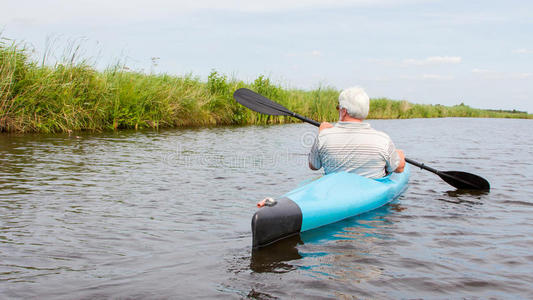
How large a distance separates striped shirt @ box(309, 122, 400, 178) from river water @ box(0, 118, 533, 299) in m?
0.53

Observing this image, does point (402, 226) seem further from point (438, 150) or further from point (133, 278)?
point (438, 150)

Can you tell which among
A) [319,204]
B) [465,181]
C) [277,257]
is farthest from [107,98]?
[277,257]

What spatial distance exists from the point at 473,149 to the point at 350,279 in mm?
9641

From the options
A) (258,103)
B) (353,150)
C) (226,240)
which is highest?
(258,103)

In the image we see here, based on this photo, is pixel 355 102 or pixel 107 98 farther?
pixel 107 98

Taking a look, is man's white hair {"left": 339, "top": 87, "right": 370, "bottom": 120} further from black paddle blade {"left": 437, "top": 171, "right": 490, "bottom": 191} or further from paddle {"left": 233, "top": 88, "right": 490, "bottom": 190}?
black paddle blade {"left": 437, "top": 171, "right": 490, "bottom": 191}

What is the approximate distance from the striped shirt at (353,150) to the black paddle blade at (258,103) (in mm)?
1654

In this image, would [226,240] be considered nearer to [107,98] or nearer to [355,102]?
[355,102]

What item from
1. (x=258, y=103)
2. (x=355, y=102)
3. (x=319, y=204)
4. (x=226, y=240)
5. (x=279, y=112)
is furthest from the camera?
(x=258, y=103)

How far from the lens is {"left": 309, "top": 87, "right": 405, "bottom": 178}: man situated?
4.05 m

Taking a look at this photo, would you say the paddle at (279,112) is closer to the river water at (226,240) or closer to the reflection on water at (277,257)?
the river water at (226,240)

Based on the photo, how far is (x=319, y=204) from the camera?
382cm

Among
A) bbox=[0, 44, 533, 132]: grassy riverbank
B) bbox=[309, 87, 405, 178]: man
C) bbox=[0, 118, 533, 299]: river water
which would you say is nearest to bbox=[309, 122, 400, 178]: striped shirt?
bbox=[309, 87, 405, 178]: man

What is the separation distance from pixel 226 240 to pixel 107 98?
10.3 meters
